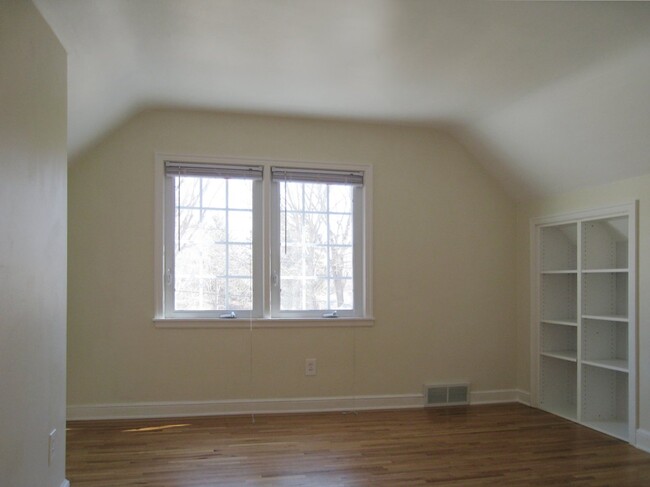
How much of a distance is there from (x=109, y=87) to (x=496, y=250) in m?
3.36

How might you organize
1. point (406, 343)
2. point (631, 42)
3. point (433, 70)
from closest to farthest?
1. point (631, 42)
2. point (433, 70)
3. point (406, 343)

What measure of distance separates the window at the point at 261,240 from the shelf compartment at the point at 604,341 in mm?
1733

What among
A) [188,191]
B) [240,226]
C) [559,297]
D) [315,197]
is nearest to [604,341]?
[559,297]

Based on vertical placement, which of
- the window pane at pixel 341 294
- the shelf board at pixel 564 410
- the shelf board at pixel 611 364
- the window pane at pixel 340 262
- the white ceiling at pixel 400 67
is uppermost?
the white ceiling at pixel 400 67

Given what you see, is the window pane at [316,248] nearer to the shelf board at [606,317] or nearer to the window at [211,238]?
the window at [211,238]

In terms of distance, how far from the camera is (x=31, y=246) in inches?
79.4

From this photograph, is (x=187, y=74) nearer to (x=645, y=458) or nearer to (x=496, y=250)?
(x=496, y=250)

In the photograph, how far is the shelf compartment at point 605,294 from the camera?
3.84m

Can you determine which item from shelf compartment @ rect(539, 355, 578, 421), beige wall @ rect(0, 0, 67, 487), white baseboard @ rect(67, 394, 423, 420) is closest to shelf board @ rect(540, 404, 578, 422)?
shelf compartment @ rect(539, 355, 578, 421)

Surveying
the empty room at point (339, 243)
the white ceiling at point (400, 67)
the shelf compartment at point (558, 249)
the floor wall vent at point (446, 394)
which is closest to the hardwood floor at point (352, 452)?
the empty room at point (339, 243)

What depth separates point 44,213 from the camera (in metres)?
2.17

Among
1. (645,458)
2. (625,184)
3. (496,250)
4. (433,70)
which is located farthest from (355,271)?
(645,458)

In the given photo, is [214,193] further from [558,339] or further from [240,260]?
[558,339]

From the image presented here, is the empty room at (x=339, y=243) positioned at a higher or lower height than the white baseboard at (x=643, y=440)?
higher
